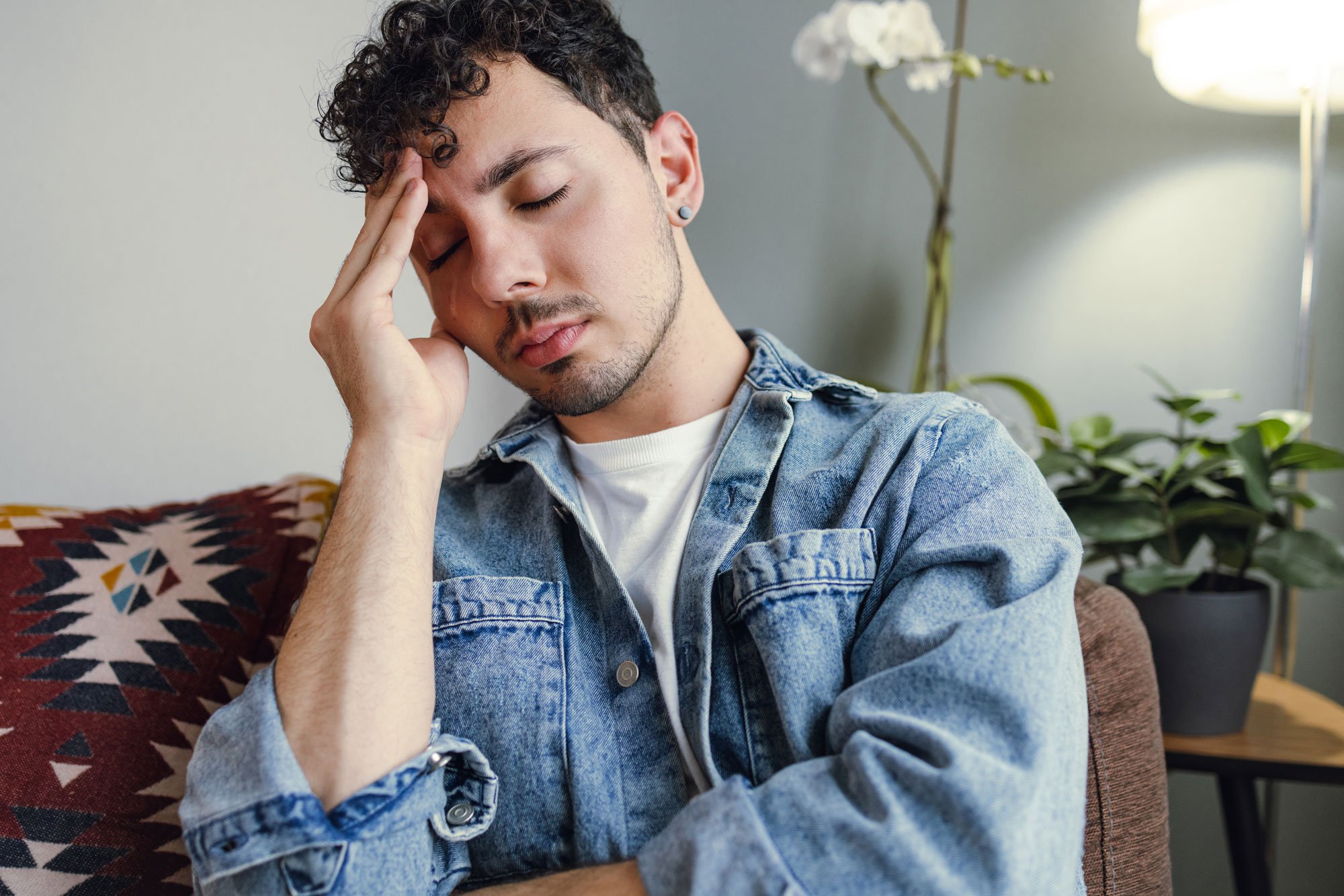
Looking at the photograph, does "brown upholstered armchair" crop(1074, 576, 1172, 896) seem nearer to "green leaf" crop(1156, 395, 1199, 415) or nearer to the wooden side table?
the wooden side table

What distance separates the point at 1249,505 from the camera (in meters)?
1.20

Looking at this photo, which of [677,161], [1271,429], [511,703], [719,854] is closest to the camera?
[719,854]

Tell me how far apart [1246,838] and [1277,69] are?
1.09 meters

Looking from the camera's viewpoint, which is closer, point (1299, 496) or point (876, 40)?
point (1299, 496)

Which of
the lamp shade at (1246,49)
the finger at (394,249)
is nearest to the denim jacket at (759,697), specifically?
the finger at (394,249)

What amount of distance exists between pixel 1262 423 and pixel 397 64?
115 centimetres

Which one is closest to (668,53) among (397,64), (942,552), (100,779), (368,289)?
(397,64)

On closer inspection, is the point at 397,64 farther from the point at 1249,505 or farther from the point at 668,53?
the point at 1249,505

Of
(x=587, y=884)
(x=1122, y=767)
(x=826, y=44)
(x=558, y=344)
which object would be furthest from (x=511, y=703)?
(x=826, y=44)

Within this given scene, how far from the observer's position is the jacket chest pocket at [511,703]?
829 mm

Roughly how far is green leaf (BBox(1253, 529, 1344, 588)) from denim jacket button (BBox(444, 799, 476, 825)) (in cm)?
102

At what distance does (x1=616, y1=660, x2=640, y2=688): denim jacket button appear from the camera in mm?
855

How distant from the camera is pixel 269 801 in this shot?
662mm

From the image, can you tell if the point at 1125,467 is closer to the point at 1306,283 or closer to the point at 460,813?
the point at 1306,283
